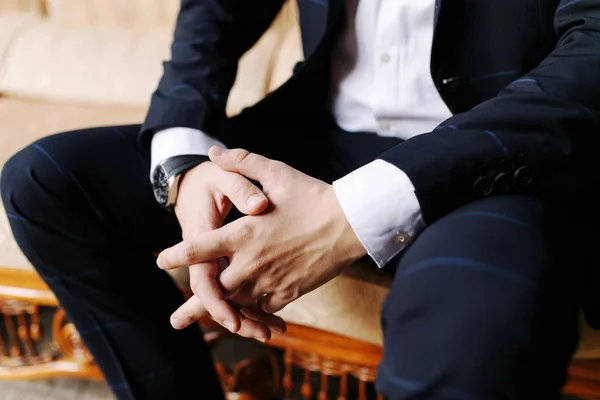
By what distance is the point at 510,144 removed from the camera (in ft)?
1.74

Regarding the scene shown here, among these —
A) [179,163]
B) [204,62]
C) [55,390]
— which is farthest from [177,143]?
[55,390]

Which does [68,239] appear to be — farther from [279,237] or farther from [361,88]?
[361,88]

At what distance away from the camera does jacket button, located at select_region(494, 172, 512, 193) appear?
1.72ft

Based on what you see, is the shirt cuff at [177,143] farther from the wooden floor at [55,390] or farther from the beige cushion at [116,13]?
the beige cushion at [116,13]

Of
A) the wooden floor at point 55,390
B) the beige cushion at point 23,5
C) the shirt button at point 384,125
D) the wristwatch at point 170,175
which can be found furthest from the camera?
the beige cushion at point 23,5

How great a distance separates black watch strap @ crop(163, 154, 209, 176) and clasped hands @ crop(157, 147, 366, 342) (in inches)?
3.9

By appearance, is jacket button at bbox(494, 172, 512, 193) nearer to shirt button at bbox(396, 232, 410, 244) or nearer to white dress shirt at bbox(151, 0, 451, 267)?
shirt button at bbox(396, 232, 410, 244)

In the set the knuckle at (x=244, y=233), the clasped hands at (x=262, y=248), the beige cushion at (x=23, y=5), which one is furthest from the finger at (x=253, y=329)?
the beige cushion at (x=23, y=5)

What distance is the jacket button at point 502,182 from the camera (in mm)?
524

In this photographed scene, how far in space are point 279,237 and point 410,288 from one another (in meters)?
0.19

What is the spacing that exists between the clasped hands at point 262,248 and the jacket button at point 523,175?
165 millimetres

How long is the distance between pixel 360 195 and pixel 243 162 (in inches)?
6.2

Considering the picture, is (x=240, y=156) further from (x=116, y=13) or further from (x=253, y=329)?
(x=116, y=13)

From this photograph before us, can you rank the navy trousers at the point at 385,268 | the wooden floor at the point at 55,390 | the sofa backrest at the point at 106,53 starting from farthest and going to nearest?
the sofa backrest at the point at 106,53, the wooden floor at the point at 55,390, the navy trousers at the point at 385,268
